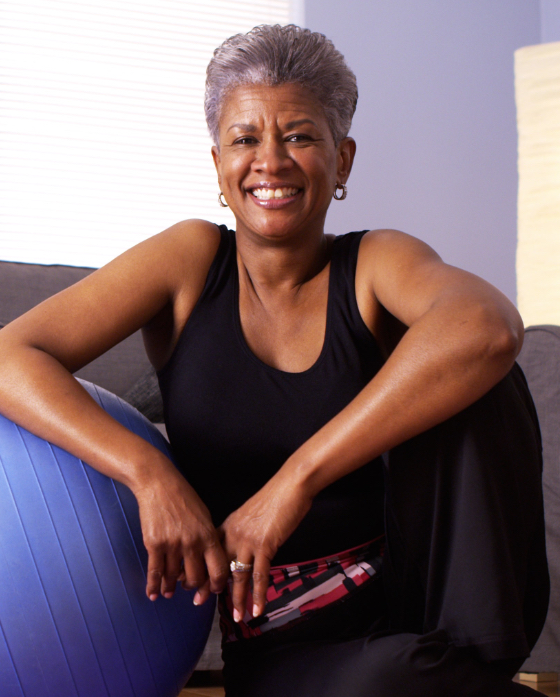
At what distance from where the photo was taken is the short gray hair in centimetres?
110

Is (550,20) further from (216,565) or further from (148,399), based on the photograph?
(216,565)

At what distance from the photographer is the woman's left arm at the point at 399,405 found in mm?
897

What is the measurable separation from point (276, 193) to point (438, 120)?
2396 millimetres

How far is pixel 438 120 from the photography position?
324 cm

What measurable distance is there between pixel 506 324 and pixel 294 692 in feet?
1.89

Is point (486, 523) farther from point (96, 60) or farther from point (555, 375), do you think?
point (96, 60)

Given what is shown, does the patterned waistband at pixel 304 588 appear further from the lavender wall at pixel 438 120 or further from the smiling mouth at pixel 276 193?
the lavender wall at pixel 438 120

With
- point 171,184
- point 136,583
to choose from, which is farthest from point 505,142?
point 136,583

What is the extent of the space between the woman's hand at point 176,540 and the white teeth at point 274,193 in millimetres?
463

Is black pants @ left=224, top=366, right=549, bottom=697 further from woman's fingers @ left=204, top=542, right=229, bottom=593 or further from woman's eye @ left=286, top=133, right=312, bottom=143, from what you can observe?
woman's eye @ left=286, top=133, right=312, bottom=143

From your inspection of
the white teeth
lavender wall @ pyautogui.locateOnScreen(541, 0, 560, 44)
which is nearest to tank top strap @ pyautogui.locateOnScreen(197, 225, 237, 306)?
the white teeth

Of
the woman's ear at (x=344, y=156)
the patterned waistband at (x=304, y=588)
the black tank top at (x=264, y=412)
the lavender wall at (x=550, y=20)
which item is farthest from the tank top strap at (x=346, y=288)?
the lavender wall at (x=550, y=20)

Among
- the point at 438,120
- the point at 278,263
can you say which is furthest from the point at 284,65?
the point at 438,120

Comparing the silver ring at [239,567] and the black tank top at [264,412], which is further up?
the black tank top at [264,412]
